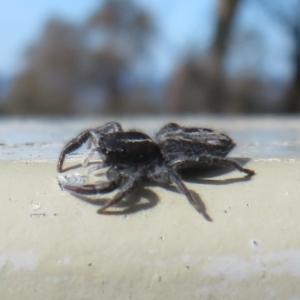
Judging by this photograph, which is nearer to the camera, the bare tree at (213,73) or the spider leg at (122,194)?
the spider leg at (122,194)

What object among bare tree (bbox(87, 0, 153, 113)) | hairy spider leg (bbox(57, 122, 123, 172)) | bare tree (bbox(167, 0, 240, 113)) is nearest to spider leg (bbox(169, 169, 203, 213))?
hairy spider leg (bbox(57, 122, 123, 172))

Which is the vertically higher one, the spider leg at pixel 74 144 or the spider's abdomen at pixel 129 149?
the spider's abdomen at pixel 129 149

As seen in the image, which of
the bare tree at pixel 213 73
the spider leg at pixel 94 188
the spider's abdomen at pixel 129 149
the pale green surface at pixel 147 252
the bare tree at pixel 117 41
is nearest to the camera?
the pale green surface at pixel 147 252

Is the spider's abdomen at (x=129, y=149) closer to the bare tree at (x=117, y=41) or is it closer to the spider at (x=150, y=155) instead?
the spider at (x=150, y=155)

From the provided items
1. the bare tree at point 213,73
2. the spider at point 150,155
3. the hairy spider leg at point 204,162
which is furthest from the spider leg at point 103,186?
the bare tree at point 213,73

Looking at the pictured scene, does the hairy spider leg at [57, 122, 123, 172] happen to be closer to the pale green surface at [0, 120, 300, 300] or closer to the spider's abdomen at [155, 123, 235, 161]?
the spider's abdomen at [155, 123, 235, 161]
